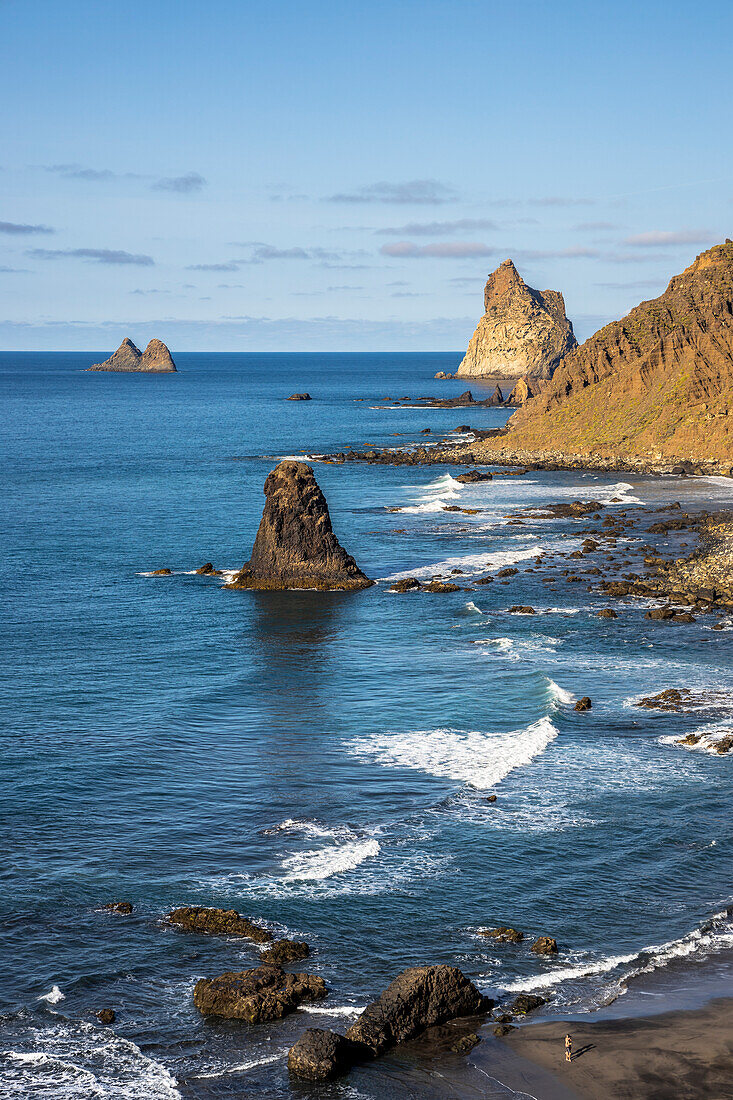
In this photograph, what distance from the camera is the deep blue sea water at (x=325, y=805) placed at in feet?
89.5

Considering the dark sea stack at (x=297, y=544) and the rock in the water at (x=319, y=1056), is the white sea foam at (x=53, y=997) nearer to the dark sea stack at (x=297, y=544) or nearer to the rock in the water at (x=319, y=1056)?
the rock in the water at (x=319, y=1056)

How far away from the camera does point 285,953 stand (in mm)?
28812

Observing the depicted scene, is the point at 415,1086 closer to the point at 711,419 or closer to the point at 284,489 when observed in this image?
the point at 284,489

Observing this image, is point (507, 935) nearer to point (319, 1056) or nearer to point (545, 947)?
point (545, 947)

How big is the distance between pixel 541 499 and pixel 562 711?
64.4 metres

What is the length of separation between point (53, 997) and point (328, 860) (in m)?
10.0

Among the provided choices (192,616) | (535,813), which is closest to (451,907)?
(535,813)

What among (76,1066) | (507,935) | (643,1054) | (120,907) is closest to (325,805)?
(120,907)

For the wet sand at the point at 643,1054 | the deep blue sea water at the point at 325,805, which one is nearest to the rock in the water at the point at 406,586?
the deep blue sea water at the point at 325,805

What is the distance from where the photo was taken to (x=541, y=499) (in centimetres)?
11069

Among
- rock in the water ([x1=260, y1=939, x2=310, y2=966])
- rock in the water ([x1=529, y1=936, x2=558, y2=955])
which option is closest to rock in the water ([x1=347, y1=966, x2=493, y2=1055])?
rock in the water ([x1=529, y1=936, x2=558, y2=955])

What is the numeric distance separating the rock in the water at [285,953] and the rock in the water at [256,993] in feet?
3.18

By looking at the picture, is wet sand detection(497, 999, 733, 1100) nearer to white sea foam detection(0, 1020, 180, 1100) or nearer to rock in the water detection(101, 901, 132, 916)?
white sea foam detection(0, 1020, 180, 1100)

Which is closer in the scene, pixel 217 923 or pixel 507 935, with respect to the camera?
pixel 507 935
